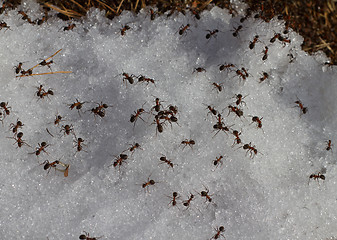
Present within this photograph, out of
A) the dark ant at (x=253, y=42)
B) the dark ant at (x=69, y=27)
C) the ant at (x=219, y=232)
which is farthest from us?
the dark ant at (x=69, y=27)

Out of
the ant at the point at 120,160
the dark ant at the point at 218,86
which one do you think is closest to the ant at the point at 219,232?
the ant at the point at 120,160

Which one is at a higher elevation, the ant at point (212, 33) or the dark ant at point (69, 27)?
the ant at point (212, 33)

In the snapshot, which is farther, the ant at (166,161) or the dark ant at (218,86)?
the dark ant at (218,86)

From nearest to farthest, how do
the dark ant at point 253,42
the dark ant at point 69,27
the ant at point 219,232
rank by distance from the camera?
the ant at point 219,232 → the dark ant at point 253,42 → the dark ant at point 69,27

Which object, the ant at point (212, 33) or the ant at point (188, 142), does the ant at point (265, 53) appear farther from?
the ant at point (188, 142)

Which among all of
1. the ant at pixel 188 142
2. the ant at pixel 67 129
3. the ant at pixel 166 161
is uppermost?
the ant at pixel 188 142

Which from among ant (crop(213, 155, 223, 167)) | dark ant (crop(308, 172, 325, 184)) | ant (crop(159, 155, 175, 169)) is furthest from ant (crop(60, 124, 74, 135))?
dark ant (crop(308, 172, 325, 184))

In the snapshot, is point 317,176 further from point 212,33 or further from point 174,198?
point 212,33

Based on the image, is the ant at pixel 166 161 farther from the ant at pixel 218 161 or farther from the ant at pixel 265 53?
the ant at pixel 265 53

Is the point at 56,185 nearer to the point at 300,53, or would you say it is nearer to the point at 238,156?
the point at 238,156
